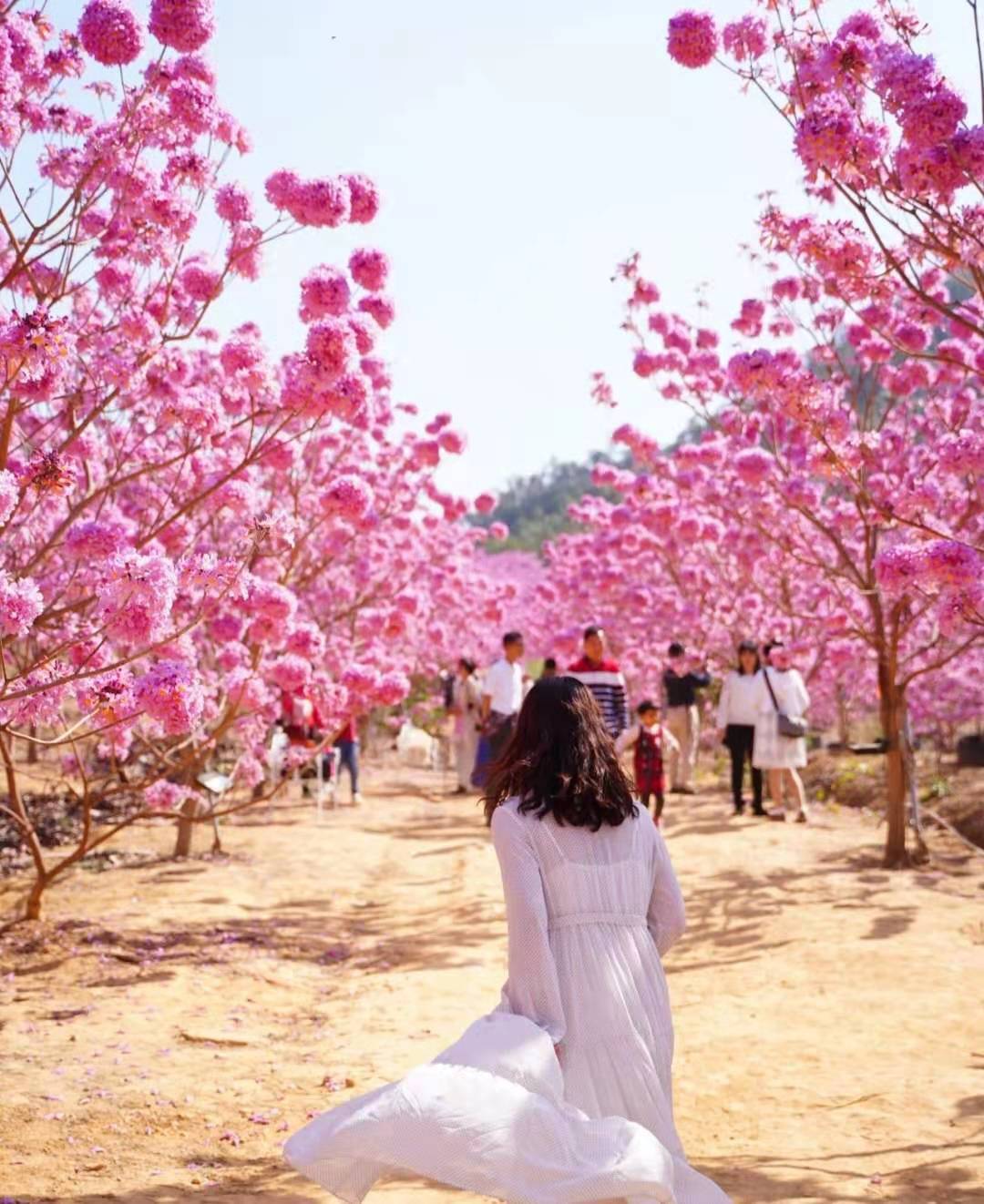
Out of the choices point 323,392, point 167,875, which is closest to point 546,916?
point 323,392

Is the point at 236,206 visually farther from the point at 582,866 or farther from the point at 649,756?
the point at 649,756

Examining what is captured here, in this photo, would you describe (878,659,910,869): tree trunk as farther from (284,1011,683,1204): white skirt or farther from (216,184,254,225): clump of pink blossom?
(284,1011,683,1204): white skirt

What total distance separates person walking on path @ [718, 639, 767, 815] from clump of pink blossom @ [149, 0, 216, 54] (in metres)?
9.37

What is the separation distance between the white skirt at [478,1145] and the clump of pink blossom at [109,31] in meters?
4.97

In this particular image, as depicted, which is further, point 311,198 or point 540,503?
point 540,503

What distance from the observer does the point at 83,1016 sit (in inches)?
258

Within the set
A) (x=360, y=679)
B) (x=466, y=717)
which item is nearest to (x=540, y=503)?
(x=466, y=717)

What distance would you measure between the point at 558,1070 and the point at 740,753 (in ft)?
38.2

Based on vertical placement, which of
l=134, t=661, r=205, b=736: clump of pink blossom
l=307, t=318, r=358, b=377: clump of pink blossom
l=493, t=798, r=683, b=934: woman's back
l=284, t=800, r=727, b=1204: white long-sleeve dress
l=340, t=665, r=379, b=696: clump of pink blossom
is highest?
l=307, t=318, r=358, b=377: clump of pink blossom

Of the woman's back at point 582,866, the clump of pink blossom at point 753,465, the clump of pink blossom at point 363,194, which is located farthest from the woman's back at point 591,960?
the clump of pink blossom at point 753,465

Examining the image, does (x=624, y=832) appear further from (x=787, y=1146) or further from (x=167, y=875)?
(x=167, y=875)

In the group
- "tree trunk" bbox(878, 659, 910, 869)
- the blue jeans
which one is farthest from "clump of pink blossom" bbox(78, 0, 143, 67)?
the blue jeans

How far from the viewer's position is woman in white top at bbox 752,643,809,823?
13.7m

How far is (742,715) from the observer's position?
14203 mm
